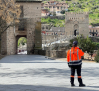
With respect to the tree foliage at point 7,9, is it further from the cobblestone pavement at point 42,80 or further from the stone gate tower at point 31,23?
the cobblestone pavement at point 42,80

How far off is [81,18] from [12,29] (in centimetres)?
5852

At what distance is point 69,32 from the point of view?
95.0 meters

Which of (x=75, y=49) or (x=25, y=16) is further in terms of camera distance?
(x=25, y=16)

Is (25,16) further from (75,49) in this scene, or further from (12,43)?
(75,49)

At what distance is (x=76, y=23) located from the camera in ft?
313

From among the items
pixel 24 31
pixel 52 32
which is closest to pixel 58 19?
pixel 52 32

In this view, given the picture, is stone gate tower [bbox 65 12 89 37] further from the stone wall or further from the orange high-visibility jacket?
the orange high-visibility jacket

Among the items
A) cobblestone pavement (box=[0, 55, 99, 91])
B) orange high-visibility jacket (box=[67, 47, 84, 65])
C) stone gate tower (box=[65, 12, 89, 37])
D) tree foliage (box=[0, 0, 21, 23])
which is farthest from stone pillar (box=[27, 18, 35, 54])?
stone gate tower (box=[65, 12, 89, 37])

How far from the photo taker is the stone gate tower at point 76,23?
3690 inches

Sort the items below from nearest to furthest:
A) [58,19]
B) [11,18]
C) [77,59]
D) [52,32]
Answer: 1. [77,59]
2. [11,18]
3. [52,32]
4. [58,19]

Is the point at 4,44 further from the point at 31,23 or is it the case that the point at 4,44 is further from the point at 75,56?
the point at 75,56

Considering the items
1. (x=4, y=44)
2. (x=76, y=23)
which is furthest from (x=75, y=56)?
(x=76, y=23)

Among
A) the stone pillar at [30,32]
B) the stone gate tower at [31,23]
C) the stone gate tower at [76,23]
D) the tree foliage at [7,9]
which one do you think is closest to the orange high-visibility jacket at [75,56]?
the tree foliage at [7,9]

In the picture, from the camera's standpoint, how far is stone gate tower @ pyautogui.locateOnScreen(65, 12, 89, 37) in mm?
93725
